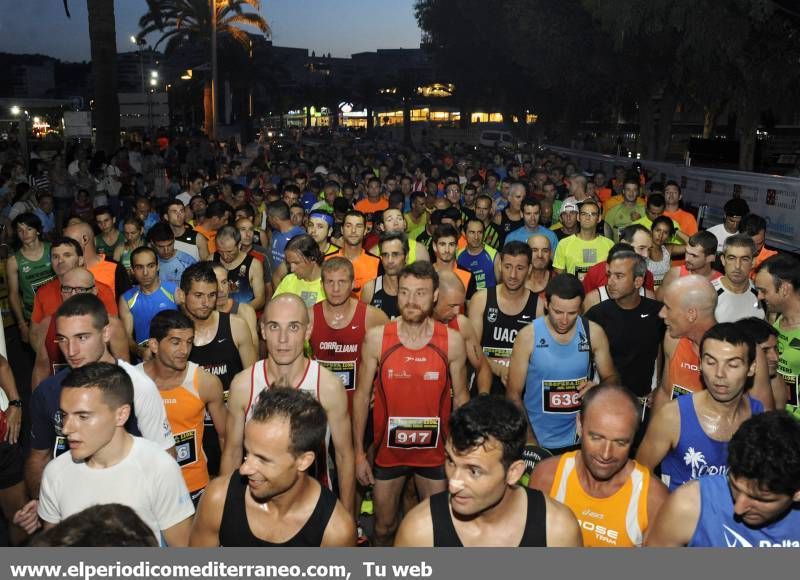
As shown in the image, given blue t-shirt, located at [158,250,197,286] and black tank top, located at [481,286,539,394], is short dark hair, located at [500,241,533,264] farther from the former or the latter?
blue t-shirt, located at [158,250,197,286]

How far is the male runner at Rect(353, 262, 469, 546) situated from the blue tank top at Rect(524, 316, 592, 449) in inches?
21.9

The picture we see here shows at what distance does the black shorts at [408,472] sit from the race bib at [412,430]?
0.61 feet

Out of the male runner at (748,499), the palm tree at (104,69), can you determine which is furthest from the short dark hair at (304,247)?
the palm tree at (104,69)

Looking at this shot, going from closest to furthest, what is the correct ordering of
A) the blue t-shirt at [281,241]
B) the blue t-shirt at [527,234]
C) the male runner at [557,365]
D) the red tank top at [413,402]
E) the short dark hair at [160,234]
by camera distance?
the red tank top at [413,402]
the male runner at [557,365]
the short dark hair at [160,234]
the blue t-shirt at [527,234]
the blue t-shirt at [281,241]

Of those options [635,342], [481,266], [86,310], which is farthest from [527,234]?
[86,310]

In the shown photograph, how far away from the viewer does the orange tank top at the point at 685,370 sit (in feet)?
17.2

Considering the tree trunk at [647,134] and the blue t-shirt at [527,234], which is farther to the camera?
the tree trunk at [647,134]

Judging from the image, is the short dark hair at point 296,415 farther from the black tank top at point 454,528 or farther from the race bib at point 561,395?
the race bib at point 561,395

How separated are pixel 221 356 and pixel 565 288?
2.61 meters

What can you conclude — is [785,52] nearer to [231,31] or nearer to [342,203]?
[342,203]

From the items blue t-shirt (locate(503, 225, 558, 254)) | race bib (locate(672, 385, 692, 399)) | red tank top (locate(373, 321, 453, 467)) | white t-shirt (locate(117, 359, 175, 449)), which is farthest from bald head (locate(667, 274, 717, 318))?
blue t-shirt (locate(503, 225, 558, 254))

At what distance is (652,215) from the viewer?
1154 cm

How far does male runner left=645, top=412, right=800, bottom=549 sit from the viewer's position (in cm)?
299

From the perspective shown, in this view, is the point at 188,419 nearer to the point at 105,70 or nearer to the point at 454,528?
the point at 454,528
